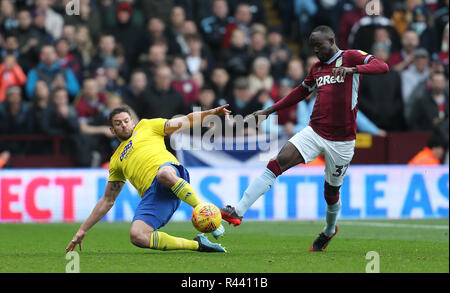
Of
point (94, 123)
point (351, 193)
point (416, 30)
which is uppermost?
point (416, 30)

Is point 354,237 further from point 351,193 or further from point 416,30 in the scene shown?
point 416,30

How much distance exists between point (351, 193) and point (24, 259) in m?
7.60

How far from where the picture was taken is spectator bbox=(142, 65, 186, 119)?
15.7m

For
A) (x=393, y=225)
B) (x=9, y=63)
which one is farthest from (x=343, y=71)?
(x=9, y=63)

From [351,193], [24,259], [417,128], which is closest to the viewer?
[24,259]

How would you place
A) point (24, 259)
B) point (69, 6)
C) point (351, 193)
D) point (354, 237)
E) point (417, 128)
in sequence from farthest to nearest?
point (69, 6) < point (417, 128) < point (351, 193) < point (354, 237) < point (24, 259)

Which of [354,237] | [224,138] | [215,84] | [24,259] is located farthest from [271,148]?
[24,259]

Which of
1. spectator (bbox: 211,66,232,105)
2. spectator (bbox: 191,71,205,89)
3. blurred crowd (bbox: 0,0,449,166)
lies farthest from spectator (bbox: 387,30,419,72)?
spectator (bbox: 191,71,205,89)

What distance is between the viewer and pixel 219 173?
1530cm

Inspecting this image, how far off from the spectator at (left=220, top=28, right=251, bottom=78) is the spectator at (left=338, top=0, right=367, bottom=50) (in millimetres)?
2011

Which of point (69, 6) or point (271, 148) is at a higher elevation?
point (69, 6)

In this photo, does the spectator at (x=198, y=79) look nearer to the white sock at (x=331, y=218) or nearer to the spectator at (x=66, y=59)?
the spectator at (x=66, y=59)

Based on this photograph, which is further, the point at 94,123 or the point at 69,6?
the point at 69,6

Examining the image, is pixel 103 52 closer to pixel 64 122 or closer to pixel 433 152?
pixel 64 122
